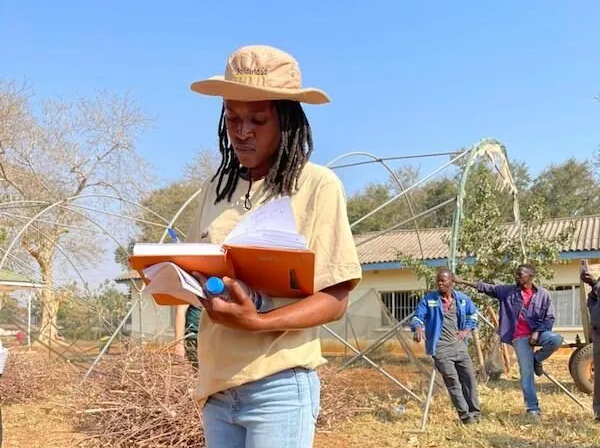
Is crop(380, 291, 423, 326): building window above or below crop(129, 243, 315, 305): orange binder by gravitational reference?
below

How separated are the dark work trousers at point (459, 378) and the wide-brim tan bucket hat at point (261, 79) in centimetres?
553

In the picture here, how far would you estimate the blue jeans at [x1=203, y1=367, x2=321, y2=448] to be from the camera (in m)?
1.39

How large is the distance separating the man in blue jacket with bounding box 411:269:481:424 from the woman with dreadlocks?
533 centimetres

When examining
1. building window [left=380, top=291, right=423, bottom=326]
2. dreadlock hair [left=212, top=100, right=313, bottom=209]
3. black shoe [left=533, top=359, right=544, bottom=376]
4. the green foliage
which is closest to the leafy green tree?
building window [left=380, top=291, right=423, bottom=326]

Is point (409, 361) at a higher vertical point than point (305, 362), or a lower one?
lower

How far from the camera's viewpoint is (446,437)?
19.6 feet

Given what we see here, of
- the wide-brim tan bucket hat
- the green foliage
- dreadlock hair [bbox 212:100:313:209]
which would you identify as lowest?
the green foliage

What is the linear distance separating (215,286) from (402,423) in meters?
5.76

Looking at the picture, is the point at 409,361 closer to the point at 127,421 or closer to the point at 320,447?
the point at 320,447

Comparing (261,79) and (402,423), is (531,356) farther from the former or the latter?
(261,79)

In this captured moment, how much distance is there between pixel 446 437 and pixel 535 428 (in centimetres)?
86

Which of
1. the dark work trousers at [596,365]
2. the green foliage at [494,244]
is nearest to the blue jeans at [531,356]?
the dark work trousers at [596,365]

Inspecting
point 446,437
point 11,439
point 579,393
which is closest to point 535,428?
point 446,437

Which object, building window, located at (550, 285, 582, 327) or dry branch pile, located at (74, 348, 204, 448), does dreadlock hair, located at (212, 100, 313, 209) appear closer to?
dry branch pile, located at (74, 348, 204, 448)
